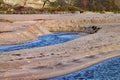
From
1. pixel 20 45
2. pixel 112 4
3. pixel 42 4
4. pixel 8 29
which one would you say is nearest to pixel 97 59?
pixel 20 45

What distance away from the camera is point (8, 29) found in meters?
23.0

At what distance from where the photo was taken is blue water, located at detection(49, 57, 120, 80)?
1350 centimetres

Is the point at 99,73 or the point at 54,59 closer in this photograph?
the point at 99,73

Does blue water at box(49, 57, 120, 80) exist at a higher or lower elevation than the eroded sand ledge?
lower

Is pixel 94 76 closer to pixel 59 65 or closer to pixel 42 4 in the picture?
pixel 59 65

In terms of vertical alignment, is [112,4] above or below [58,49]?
below

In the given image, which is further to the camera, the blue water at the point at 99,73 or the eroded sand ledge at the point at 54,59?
the blue water at the point at 99,73

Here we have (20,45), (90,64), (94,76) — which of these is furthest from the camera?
(20,45)

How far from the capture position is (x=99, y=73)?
1426 cm

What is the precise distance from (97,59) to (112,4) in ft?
170

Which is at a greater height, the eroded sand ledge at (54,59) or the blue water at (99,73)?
the eroded sand ledge at (54,59)

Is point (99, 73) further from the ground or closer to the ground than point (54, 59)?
closer to the ground

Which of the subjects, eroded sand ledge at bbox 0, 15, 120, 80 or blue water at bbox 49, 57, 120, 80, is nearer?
eroded sand ledge at bbox 0, 15, 120, 80

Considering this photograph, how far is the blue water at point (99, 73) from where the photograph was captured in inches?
531
